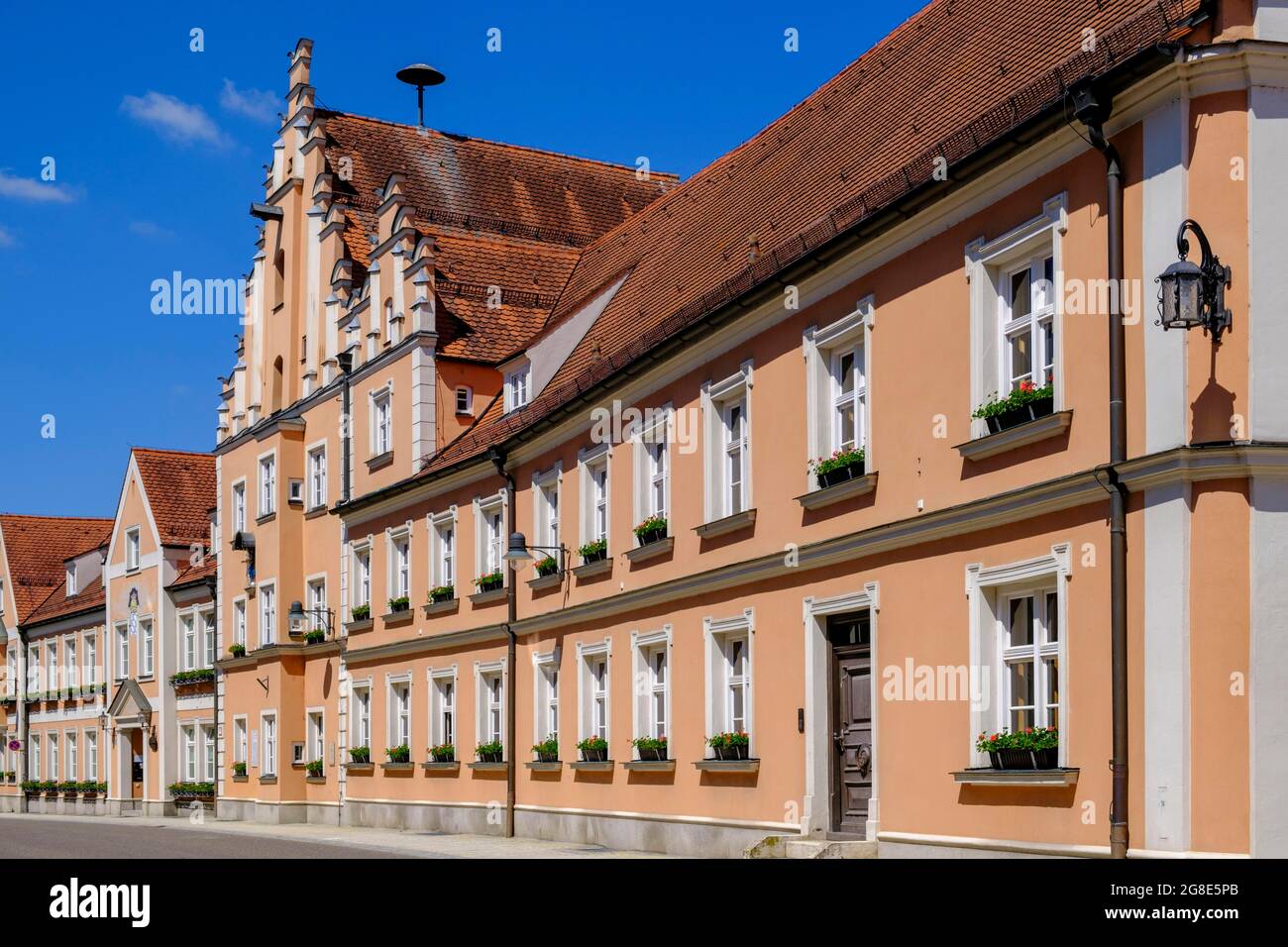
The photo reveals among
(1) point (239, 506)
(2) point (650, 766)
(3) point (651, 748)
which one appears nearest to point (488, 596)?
(3) point (651, 748)

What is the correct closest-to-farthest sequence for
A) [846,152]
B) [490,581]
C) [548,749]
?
[846,152] → [548,749] → [490,581]

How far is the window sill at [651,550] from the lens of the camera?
25.4 metres

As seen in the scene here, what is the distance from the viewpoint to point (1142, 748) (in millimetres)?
14852

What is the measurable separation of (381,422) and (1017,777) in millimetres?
24649

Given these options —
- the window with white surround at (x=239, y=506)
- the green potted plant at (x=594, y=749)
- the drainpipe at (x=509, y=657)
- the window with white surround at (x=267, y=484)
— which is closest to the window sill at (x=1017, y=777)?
the green potted plant at (x=594, y=749)

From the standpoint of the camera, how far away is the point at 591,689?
28500 millimetres

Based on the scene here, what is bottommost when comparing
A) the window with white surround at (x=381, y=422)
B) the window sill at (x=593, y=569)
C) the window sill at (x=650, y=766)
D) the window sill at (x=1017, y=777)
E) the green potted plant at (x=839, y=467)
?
the window sill at (x=650, y=766)

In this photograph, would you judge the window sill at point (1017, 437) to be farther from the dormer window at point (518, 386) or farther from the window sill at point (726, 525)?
the dormer window at point (518, 386)

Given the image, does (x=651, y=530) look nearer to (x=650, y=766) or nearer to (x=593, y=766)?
(x=650, y=766)

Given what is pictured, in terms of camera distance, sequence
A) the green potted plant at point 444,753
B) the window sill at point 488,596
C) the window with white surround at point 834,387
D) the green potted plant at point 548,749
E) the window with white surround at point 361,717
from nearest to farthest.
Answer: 1. the window with white surround at point 834,387
2. the green potted plant at point 548,749
3. the window sill at point 488,596
4. the green potted plant at point 444,753
5. the window with white surround at point 361,717

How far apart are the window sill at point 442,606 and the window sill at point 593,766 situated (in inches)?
251

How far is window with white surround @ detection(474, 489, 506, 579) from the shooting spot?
1280 inches

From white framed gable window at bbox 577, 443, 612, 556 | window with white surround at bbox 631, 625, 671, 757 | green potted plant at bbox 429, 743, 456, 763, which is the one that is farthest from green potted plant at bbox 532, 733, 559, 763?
green potted plant at bbox 429, 743, 456, 763
